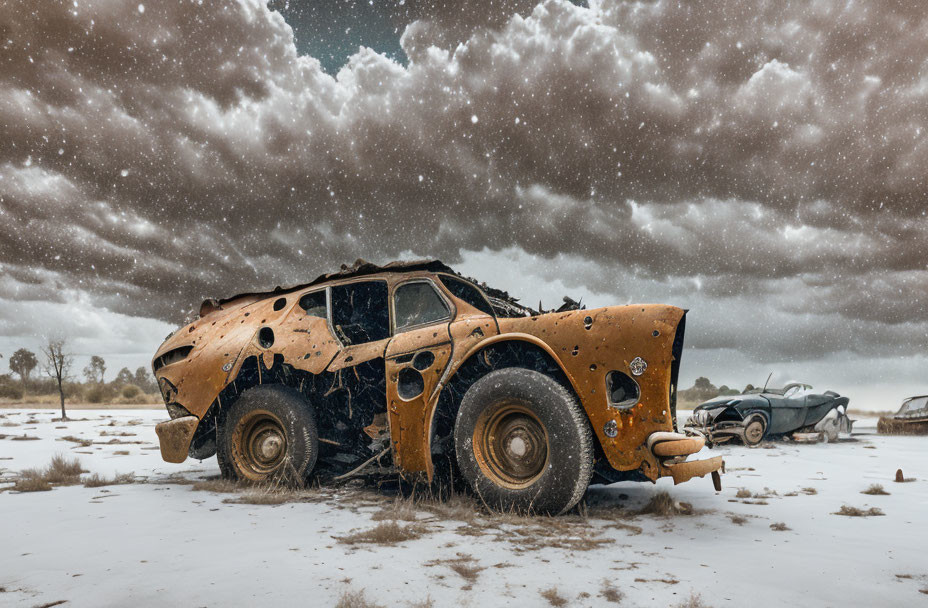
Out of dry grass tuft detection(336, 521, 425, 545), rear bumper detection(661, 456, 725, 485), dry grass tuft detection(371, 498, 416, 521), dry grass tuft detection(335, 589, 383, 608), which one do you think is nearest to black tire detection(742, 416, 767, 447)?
rear bumper detection(661, 456, 725, 485)

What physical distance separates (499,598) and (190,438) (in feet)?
14.3

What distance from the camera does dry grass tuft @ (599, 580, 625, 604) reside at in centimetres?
246

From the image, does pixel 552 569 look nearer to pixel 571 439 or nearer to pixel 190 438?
pixel 571 439

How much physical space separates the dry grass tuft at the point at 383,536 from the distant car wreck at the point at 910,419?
14087 mm

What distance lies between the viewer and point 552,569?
113 inches

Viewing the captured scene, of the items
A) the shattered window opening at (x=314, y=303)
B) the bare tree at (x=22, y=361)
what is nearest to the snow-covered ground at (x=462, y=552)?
the shattered window opening at (x=314, y=303)

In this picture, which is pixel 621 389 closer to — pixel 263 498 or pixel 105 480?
pixel 263 498

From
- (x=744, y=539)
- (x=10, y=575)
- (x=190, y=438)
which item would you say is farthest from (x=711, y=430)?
(x=10, y=575)

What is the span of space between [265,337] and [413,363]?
1.97 metres

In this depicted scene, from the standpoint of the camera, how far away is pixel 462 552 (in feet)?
10.4

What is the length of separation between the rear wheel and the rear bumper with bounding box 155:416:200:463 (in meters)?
9.20

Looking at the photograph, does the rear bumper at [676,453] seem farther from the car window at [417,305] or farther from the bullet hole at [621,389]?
the car window at [417,305]

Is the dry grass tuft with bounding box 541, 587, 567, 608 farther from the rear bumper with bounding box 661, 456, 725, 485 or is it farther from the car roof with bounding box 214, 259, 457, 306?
the car roof with bounding box 214, 259, 457, 306

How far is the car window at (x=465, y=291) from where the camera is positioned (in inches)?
205
